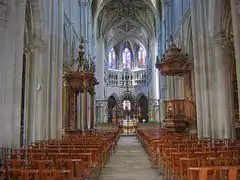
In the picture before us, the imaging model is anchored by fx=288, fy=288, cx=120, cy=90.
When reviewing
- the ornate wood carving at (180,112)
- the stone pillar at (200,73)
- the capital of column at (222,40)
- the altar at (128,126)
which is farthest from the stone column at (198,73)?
the altar at (128,126)

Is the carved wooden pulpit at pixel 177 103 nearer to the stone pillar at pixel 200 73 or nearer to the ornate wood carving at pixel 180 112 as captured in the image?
the ornate wood carving at pixel 180 112

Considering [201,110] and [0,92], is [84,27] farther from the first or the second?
[0,92]

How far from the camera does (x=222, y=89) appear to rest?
13.2 m

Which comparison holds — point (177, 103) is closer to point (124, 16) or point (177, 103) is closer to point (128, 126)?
point (128, 126)

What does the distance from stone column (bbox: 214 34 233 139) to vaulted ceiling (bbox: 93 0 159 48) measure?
78.1 ft

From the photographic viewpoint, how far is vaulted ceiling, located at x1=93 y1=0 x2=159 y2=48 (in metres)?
38.4

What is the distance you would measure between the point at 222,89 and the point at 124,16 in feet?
110

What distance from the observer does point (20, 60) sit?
9734 millimetres

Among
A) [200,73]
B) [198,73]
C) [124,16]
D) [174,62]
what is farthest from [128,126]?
[124,16]

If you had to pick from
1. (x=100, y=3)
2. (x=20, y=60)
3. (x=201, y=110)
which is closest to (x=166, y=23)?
(x=100, y=3)

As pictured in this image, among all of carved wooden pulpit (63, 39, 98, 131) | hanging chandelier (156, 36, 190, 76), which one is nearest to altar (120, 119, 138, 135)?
carved wooden pulpit (63, 39, 98, 131)

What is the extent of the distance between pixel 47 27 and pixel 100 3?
22.7 meters

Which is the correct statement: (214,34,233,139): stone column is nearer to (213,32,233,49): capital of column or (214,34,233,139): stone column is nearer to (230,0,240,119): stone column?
(213,32,233,49): capital of column

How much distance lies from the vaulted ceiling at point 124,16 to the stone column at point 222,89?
23.8 meters
